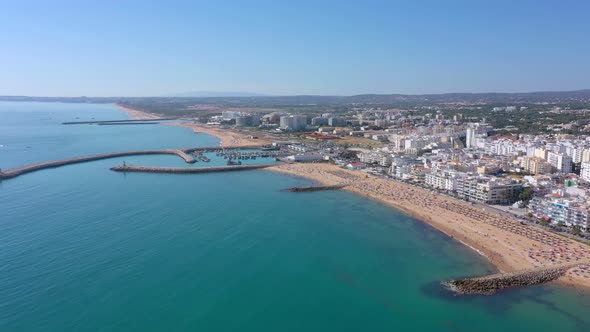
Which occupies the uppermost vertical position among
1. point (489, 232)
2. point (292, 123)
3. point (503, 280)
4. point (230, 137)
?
point (292, 123)

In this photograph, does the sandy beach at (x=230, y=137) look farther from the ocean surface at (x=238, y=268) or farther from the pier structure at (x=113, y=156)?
the ocean surface at (x=238, y=268)

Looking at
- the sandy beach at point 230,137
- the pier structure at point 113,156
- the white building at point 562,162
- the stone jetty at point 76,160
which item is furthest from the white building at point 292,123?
the white building at point 562,162

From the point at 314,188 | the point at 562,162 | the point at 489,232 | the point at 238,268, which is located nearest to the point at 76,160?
the point at 314,188

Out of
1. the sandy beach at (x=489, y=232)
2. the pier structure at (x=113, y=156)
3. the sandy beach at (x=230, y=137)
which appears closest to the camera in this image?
the sandy beach at (x=489, y=232)

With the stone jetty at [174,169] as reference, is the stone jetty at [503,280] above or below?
below

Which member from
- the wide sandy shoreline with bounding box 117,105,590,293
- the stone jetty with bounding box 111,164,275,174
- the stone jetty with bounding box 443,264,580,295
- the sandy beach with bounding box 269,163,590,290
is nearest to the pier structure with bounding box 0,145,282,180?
the stone jetty with bounding box 111,164,275,174

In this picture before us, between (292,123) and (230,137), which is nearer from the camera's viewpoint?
(230,137)

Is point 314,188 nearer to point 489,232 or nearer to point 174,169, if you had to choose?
point 489,232

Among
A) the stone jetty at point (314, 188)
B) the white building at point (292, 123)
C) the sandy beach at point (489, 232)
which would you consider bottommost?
the sandy beach at point (489, 232)
